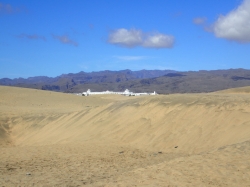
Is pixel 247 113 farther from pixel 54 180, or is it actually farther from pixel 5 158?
pixel 5 158

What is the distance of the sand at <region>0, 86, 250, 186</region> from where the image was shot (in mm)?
7590

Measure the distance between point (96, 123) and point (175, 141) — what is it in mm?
5806

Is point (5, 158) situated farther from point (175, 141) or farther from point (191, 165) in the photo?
point (191, 165)

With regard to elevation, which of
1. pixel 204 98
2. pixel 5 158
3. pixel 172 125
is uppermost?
pixel 204 98

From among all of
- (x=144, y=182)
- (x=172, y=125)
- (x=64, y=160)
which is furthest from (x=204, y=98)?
(x=144, y=182)

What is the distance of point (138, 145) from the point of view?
43.7 ft

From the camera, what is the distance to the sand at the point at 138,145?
759 centimetres

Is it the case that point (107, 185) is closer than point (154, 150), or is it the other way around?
point (107, 185)

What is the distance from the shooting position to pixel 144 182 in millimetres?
7086

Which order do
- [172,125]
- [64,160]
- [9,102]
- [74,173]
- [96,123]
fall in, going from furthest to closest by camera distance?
[9,102] → [96,123] → [172,125] → [64,160] → [74,173]

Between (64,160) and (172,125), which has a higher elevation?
(172,125)

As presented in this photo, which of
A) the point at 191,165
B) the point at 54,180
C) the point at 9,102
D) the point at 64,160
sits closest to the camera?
the point at 191,165

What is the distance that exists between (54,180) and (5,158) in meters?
4.55

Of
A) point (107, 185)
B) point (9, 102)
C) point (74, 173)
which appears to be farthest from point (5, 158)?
point (9, 102)
